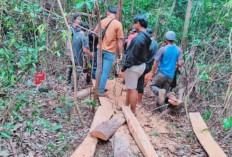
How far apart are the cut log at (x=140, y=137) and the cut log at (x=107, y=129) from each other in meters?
0.18

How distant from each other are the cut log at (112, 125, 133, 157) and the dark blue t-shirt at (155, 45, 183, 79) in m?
2.39

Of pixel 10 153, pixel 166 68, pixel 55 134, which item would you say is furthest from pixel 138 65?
pixel 10 153

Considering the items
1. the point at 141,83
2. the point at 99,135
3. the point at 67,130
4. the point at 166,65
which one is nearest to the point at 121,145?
the point at 99,135

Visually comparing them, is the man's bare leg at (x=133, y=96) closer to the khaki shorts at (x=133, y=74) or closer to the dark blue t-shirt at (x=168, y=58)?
the khaki shorts at (x=133, y=74)

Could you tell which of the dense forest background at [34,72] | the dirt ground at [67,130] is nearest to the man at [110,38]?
the dense forest background at [34,72]

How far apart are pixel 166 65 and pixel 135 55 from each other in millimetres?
1271

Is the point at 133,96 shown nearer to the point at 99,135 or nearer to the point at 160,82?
the point at 160,82

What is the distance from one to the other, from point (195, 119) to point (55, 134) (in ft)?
9.47

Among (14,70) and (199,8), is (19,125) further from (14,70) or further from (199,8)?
(199,8)

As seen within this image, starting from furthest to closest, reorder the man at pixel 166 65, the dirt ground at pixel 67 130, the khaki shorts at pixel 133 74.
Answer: the man at pixel 166 65, the khaki shorts at pixel 133 74, the dirt ground at pixel 67 130

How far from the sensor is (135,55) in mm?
5500

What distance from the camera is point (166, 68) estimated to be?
650cm

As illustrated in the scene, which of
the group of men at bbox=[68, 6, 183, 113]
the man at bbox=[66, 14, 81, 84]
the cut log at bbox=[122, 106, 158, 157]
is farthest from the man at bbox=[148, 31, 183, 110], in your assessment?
the man at bbox=[66, 14, 81, 84]

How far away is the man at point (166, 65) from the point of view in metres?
6.35
